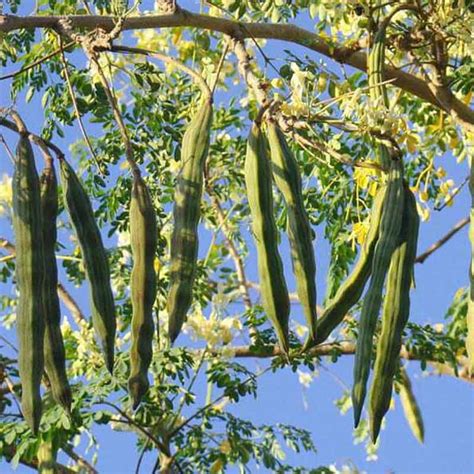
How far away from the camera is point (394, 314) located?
287 centimetres

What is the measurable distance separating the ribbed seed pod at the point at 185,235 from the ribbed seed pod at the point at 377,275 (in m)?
0.35

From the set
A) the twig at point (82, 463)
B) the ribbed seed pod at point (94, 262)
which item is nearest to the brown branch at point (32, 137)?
the ribbed seed pod at point (94, 262)

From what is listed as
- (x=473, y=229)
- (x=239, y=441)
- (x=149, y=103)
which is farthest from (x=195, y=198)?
(x=239, y=441)

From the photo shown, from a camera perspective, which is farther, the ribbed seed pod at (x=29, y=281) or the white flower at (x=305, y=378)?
the white flower at (x=305, y=378)

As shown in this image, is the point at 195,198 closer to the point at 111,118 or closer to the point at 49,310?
the point at 49,310

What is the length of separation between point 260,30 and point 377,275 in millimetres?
1350

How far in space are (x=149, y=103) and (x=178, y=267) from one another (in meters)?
2.46

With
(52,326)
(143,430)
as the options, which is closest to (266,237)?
(52,326)

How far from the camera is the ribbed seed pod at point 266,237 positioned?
9.12 feet

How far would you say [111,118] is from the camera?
5.29 meters

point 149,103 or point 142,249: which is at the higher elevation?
point 149,103

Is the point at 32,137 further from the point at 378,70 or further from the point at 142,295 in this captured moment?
the point at 378,70

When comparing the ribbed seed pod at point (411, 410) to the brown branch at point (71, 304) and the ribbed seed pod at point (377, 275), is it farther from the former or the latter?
the ribbed seed pod at point (377, 275)

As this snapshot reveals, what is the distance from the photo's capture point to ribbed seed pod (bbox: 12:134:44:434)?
2650mm
